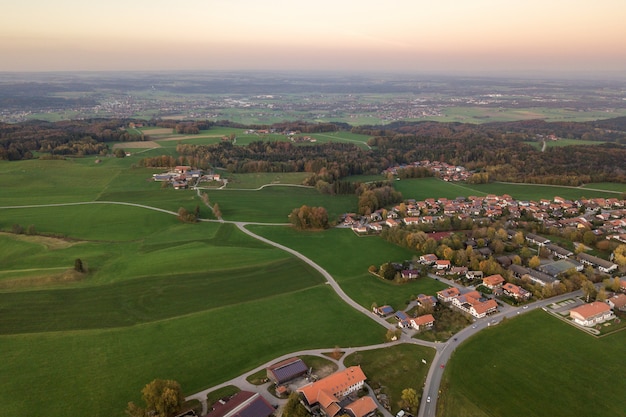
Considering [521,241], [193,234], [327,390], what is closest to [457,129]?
[521,241]

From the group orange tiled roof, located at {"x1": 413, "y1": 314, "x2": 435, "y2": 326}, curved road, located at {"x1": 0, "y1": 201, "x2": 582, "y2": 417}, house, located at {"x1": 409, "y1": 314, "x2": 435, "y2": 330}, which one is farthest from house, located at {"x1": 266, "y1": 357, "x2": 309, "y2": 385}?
orange tiled roof, located at {"x1": 413, "y1": 314, "x2": 435, "y2": 326}

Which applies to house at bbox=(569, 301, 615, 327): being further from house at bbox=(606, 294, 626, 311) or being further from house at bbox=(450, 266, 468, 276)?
house at bbox=(450, 266, 468, 276)

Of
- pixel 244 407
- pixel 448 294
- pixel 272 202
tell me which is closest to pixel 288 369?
pixel 244 407

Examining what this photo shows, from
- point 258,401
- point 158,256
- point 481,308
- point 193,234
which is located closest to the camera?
point 258,401

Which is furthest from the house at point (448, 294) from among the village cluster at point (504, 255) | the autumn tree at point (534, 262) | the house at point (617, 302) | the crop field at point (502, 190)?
the crop field at point (502, 190)

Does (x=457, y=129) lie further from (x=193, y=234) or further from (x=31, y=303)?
(x=31, y=303)
